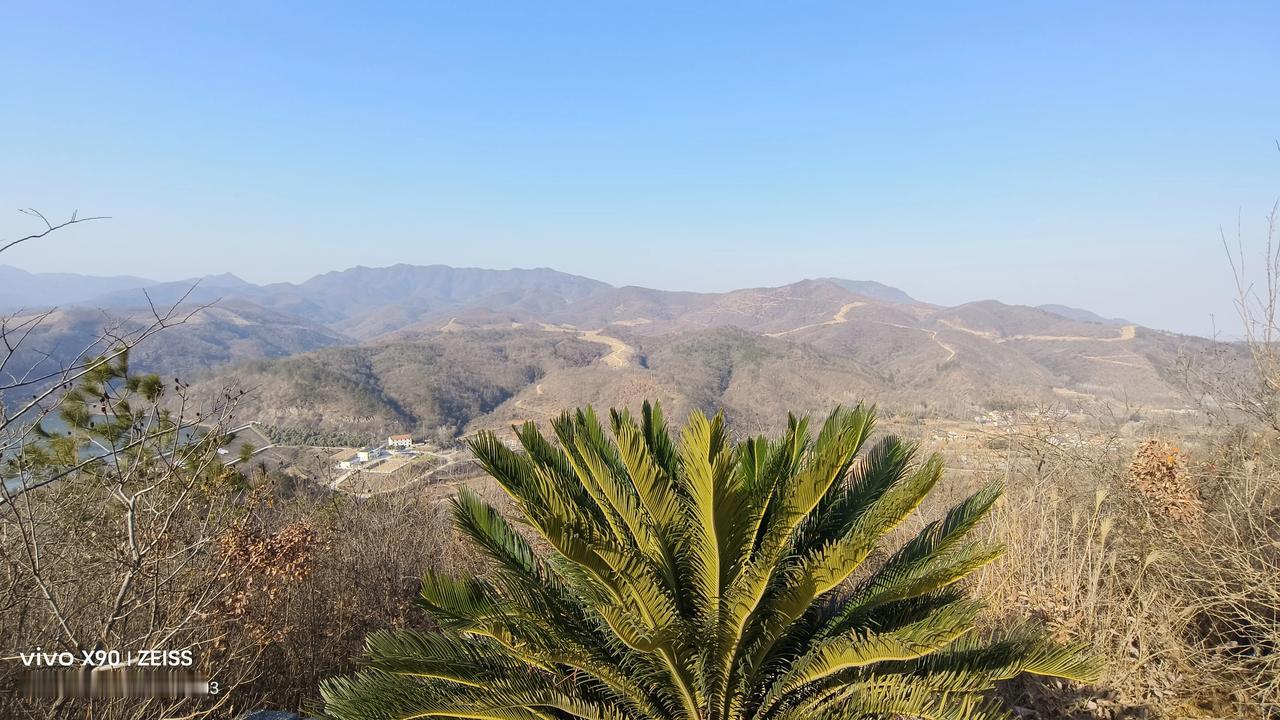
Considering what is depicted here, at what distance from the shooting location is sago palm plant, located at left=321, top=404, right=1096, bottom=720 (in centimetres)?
246

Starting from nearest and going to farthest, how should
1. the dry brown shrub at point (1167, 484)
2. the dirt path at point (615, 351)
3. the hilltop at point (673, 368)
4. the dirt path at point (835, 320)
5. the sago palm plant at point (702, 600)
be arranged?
1. the sago palm plant at point (702, 600)
2. the dry brown shrub at point (1167, 484)
3. the hilltop at point (673, 368)
4. the dirt path at point (615, 351)
5. the dirt path at point (835, 320)

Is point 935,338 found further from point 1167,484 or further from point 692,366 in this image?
point 1167,484

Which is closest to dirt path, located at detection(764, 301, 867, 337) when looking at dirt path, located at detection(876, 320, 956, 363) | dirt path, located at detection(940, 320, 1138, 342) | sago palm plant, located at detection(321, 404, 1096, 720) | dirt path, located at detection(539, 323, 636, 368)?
dirt path, located at detection(876, 320, 956, 363)

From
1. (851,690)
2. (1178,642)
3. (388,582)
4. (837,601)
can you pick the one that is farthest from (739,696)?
(388,582)

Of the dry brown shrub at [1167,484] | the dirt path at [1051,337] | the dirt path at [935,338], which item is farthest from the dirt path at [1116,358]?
the dry brown shrub at [1167,484]

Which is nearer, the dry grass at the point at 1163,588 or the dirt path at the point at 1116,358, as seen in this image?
the dry grass at the point at 1163,588

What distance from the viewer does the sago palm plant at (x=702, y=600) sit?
246 centimetres

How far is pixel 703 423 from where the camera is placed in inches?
90.9

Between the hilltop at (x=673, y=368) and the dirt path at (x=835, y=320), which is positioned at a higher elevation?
the dirt path at (x=835, y=320)

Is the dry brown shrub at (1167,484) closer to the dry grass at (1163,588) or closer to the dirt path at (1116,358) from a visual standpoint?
the dry grass at (1163,588)

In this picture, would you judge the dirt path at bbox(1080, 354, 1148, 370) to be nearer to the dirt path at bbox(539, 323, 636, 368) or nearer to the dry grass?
the dirt path at bbox(539, 323, 636, 368)

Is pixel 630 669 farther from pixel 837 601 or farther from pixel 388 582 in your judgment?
pixel 388 582

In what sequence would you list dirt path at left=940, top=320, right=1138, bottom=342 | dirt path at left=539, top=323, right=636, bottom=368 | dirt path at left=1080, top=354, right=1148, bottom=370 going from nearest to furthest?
dirt path at left=1080, top=354, right=1148, bottom=370, dirt path at left=940, top=320, right=1138, bottom=342, dirt path at left=539, top=323, right=636, bottom=368

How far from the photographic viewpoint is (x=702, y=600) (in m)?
2.64
